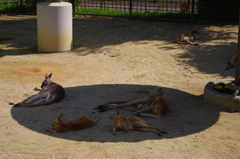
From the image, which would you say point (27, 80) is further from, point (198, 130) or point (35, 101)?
point (198, 130)

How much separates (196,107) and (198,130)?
42.9 inches

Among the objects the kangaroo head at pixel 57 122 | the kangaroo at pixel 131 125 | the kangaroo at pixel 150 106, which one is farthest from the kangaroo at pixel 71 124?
the kangaroo at pixel 150 106

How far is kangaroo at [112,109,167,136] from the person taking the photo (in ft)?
21.0

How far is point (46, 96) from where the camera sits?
7.76m

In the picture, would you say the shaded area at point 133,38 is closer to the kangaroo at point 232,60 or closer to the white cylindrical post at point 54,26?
the kangaroo at point 232,60

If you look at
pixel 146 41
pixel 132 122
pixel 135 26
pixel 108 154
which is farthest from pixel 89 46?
pixel 108 154

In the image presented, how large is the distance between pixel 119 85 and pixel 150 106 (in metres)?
1.73

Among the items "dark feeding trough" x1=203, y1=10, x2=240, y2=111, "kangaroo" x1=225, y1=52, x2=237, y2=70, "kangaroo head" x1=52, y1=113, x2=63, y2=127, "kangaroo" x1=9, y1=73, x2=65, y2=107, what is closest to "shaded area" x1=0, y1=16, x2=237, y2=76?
"kangaroo" x1=225, y1=52, x2=237, y2=70

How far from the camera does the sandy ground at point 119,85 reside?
5.93 meters

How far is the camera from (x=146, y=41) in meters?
12.6

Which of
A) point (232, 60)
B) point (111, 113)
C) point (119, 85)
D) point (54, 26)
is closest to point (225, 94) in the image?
point (111, 113)

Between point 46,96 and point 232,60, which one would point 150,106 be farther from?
point 232,60

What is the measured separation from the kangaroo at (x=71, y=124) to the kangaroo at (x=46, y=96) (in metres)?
1.26

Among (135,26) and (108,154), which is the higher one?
(135,26)
